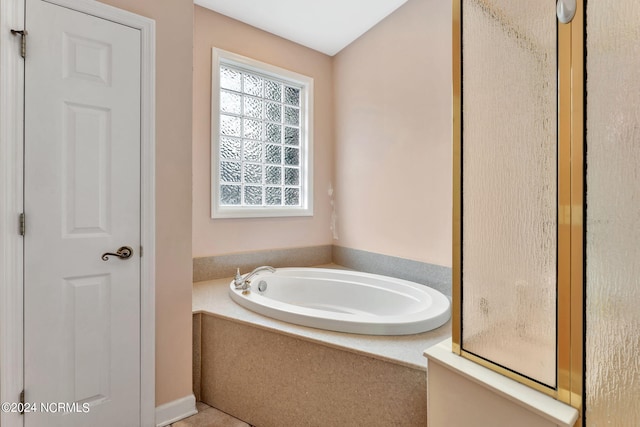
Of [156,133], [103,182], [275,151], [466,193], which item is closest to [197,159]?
[275,151]

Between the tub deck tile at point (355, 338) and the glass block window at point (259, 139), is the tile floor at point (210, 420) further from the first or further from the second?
the glass block window at point (259, 139)

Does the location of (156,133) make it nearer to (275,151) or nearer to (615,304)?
(275,151)

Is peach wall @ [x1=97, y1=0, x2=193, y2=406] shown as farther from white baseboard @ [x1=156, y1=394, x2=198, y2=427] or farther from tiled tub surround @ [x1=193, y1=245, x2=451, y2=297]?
tiled tub surround @ [x1=193, y1=245, x2=451, y2=297]

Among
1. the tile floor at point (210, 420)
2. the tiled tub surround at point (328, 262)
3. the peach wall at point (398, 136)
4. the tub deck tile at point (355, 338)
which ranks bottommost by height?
the tile floor at point (210, 420)

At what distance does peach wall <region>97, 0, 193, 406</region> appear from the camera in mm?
1603

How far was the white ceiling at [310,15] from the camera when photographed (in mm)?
2508

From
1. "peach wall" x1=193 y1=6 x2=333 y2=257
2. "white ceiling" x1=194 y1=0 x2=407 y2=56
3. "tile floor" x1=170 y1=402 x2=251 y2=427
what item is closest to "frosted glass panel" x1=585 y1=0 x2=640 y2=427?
"tile floor" x1=170 y1=402 x2=251 y2=427

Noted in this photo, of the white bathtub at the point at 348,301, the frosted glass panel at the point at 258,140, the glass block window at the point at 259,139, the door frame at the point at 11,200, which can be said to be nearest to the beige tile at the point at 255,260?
the white bathtub at the point at 348,301

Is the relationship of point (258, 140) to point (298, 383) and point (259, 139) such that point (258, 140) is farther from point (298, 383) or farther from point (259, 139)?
point (298, 383)

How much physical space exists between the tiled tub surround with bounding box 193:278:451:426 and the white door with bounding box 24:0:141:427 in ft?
1.34

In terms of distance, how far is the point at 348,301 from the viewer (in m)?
2.57

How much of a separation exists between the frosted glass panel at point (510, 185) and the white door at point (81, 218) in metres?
1.46

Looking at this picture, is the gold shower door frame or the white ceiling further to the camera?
the white ceiling

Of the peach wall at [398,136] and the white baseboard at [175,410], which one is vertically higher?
the peach wall at [398,136]
